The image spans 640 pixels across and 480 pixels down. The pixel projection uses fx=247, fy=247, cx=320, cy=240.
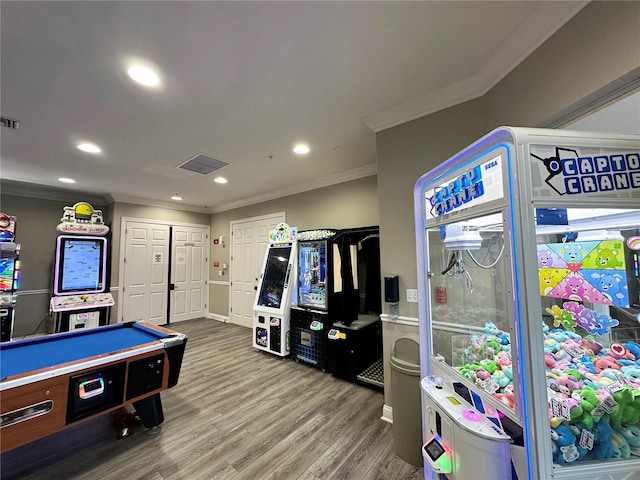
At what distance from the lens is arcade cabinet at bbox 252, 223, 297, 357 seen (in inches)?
139

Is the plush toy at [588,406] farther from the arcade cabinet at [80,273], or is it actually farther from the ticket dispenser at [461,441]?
the arcade cabinet at [80,273]

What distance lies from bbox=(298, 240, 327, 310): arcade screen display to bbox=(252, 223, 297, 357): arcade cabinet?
0.14m

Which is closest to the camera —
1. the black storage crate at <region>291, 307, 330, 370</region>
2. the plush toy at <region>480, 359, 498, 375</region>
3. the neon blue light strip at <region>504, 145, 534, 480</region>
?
the neon blue light strip at <region>504, 145, 534, 480</region>

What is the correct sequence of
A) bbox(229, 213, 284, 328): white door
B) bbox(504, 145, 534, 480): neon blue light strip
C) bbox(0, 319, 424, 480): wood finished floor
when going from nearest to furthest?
1. bbox(504, 145, 534, 480): neon blue light strip
2. bbox(0, 319, 424, 480): wood finished floor
3. bbox(229, 213, 284, 328): white door

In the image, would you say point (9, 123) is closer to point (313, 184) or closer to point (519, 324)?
point (313, 184)

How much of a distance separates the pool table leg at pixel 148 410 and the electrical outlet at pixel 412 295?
2268 millimetres

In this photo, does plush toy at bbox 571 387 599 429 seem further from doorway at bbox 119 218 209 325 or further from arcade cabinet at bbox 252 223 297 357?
doorway at bbox 119 218 209 325

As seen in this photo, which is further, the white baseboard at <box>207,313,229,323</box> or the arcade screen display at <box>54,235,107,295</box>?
the white baseboard at <box>207,313,229,323</box>

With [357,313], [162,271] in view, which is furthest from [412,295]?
[162,271]

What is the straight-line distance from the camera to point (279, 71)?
1.71 metres

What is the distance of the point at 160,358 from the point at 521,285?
247cm

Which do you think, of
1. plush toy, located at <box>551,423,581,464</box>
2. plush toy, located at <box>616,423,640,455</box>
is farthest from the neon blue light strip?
plush toy, located at <box>616,423,640,455</box>

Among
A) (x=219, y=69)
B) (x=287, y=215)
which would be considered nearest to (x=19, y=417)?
(x=219, y=69)

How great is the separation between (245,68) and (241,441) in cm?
276
